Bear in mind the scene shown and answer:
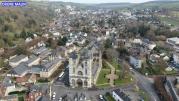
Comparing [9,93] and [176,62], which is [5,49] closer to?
[9,93]

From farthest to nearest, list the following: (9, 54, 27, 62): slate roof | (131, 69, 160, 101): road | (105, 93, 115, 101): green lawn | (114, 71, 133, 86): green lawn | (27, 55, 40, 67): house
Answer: (9, 54, 27, 62): slate roof
(27, 55, 40, 67): house
(114, 71, 133, 86): green lawn
(131, 69, 160, 101): road
(105, 93, 115, 101): green lawn

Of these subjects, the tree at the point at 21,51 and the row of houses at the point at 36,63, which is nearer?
the row of houses at the point at 36,63

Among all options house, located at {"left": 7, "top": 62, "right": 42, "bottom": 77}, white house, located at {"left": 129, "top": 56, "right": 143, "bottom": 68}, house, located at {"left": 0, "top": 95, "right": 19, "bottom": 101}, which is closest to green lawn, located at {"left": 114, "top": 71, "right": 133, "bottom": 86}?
white house, located at {"left": 129, "top": 56, "right": 143, "bottom": 68}

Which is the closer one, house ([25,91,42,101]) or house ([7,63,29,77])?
house ([25,91,42,101])

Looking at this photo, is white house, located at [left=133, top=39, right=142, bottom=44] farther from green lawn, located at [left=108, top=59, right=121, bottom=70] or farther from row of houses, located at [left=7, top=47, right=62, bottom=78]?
row of houses, located at [left=7, top=47, right=62, bottom=78]

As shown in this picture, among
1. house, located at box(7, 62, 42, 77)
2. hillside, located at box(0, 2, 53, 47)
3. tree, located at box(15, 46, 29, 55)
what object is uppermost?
hillside, located at box(0, 2, 53, 47)

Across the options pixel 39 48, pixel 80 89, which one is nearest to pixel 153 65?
pixel 80 89

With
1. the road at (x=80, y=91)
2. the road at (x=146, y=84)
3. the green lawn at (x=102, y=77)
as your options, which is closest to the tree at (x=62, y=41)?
the green lawn at (x=102, y=77)

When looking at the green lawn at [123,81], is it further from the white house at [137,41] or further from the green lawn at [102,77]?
the white house at [137,41]
